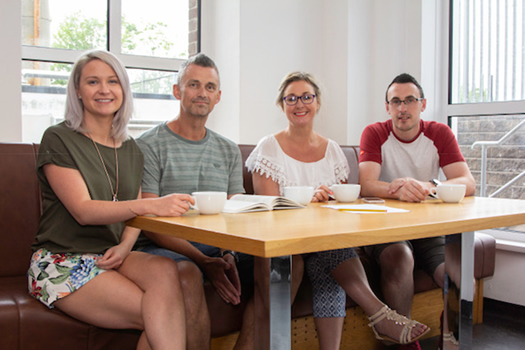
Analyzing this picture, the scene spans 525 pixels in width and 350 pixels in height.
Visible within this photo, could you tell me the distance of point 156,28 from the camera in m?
3.22

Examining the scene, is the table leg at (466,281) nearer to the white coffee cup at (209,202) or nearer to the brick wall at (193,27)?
the white coffee cup at (209,202)

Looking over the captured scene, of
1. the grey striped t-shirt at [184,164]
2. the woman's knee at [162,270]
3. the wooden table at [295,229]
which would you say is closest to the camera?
the wooden table at [295,229]

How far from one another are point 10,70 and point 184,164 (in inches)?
42.5

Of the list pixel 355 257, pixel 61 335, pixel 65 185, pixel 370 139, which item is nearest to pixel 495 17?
pixel 370 139

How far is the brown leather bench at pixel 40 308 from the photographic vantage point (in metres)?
1.53

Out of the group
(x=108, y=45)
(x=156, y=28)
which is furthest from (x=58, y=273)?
(x=156, y=28)

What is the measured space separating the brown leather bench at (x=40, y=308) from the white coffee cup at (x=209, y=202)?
448mm

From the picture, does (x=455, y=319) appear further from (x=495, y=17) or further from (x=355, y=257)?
(x=495, y=17)

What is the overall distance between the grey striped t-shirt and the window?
3.63 ft

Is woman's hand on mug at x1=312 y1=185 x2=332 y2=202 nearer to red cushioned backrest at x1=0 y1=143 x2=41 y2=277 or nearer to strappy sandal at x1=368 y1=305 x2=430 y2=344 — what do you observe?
strappy sandal at x1=368 y1=305 x2=430 y2=344

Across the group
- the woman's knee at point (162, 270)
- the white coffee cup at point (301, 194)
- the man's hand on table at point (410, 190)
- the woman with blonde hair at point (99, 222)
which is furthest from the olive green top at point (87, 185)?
the man's hand on table at point (410, 190)

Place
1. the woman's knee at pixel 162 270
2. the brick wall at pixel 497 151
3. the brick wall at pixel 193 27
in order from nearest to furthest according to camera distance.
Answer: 1. the woman's knee at pixel 162 270
2. the brick wall at pixel 497 151
3. the brick wall at pixel 193 27

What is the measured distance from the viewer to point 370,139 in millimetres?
2465

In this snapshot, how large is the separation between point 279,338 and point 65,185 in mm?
795
